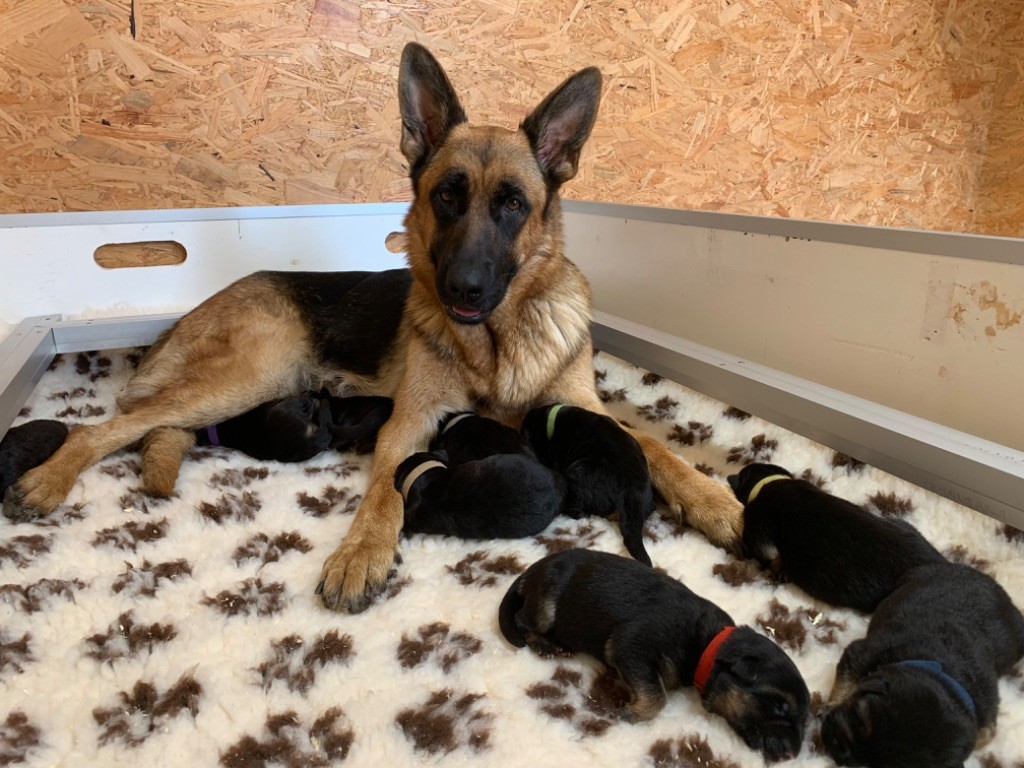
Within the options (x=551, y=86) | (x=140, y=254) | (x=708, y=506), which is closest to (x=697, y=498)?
(x=708, y=506)

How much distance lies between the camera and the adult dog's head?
2273 millimetres

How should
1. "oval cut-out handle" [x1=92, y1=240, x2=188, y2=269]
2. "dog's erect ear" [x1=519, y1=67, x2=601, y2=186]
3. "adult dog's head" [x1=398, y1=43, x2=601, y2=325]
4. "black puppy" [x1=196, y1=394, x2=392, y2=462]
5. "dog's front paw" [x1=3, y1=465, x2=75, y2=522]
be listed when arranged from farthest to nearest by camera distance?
"oval cut-out handle" [x1=92, y1=240, x2=188, y2=269], "black puppy" [x1=196, y1=394, x2=392, y2=462], "dog's erect ear" [x1=519, y1=67, x2=601, y2=186], "adult dog's head" [x1=398, y1=43, x2=601, y2=325], "dog's front paw" [x1=3, y1=465, x2=75, y2=522]

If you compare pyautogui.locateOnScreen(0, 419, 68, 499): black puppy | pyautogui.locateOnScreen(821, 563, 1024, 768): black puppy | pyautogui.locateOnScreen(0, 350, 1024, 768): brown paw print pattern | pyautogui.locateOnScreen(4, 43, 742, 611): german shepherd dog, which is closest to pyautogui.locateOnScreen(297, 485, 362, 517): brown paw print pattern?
pyautogui.locateOnScreen(0, 350, 1024, 768): brown paw print pattern

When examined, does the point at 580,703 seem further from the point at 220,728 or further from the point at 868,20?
the point at 868,20

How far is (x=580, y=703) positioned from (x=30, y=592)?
4.50 feet

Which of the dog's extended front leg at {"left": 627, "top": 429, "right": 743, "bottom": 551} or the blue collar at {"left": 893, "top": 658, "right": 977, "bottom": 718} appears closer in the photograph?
the blue collar at {"left": 893, "top": 658, "right": 977, "bottom": 718}

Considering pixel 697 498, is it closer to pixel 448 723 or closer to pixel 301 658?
pixel 448 723

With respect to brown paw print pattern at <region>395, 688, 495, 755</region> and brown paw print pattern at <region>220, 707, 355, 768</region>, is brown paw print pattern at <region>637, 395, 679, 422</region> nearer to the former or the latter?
brown paw print pattern at <region>395, 688, 495, 755</region>

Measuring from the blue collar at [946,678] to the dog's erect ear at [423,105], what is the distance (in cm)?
208

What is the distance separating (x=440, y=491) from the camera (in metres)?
2.09

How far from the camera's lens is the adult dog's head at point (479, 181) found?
2.27 m

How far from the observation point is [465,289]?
2182 millimetres

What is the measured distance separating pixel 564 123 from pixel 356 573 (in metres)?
1.63

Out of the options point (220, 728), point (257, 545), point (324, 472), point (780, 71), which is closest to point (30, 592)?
point (257, 545)
